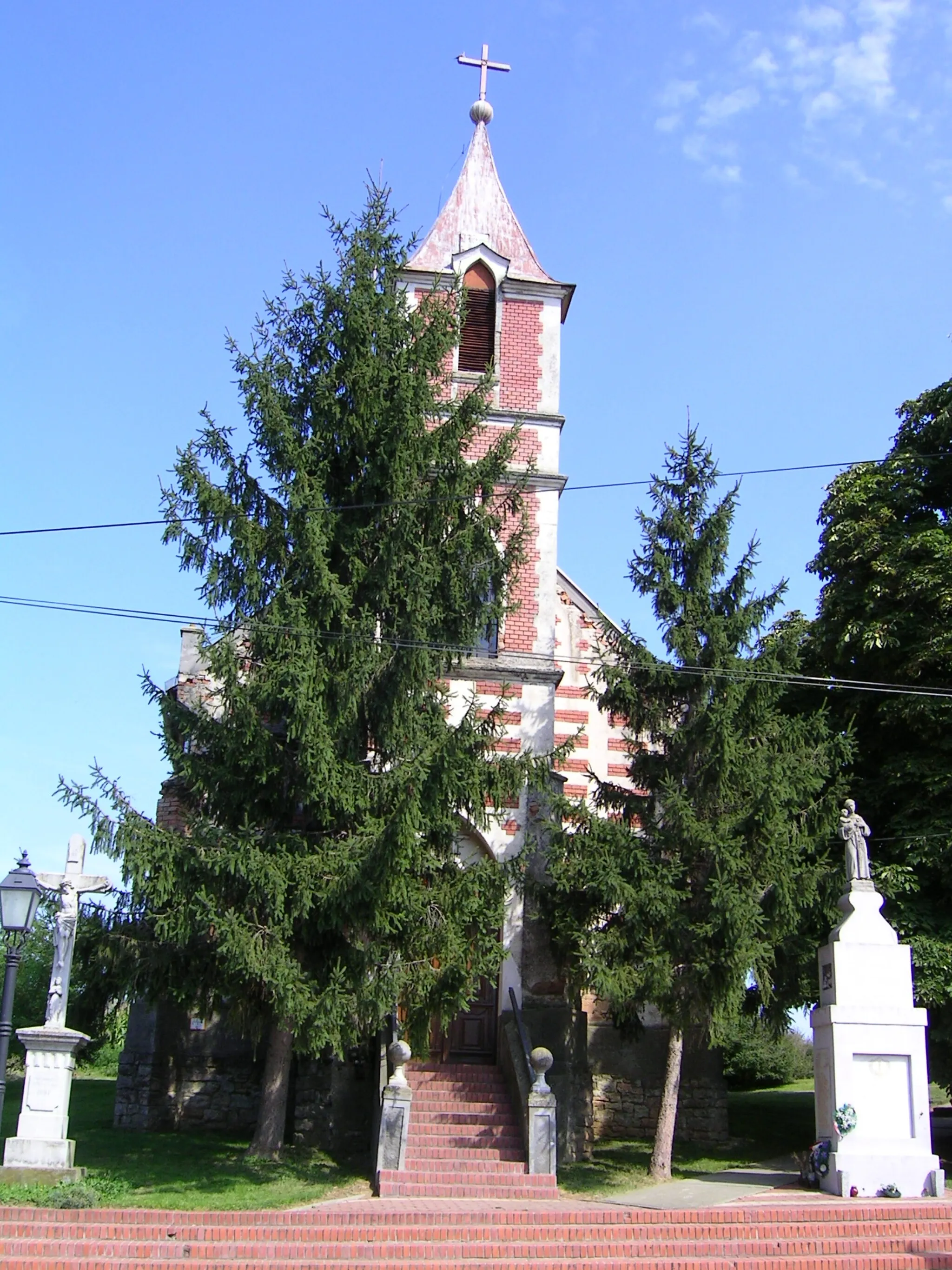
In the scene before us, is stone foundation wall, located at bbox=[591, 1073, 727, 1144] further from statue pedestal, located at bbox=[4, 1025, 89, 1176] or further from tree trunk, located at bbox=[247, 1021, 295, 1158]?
statue pedestal, located at bbox=[4, 1025, 89, 1176]

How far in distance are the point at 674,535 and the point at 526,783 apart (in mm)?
4223

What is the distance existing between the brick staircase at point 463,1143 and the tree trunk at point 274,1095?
5.54ft

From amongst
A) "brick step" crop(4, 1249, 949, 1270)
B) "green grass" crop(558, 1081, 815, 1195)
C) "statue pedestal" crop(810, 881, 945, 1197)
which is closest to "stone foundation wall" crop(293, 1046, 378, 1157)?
"green grass" crop(558, 1081, 815, 1195)

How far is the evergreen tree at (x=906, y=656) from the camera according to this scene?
18188mm

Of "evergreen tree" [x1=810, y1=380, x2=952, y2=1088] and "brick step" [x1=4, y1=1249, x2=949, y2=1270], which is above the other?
"evergreen tree" [x1=810, y1=380, x2=952, y2=1088]

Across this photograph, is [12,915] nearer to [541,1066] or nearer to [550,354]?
[541,1066]

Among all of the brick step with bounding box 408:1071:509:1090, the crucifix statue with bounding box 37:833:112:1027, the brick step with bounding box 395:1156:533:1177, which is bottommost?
the brick step with bounding box 395:1156:533:1177

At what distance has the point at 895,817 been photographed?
1914 centimetres

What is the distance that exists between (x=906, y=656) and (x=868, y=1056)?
22.2 feet

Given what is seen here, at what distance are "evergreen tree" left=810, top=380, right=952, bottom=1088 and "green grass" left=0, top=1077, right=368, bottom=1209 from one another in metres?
8.49

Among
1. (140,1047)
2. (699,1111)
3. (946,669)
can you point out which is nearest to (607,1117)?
(699,1111)

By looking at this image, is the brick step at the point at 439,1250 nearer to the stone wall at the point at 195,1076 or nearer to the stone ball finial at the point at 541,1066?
the stone ball finial at the point at 541,1066

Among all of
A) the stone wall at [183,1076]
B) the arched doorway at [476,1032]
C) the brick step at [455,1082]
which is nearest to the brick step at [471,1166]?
the brick step at [455,1082]

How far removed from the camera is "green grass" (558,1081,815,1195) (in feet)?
52.9
